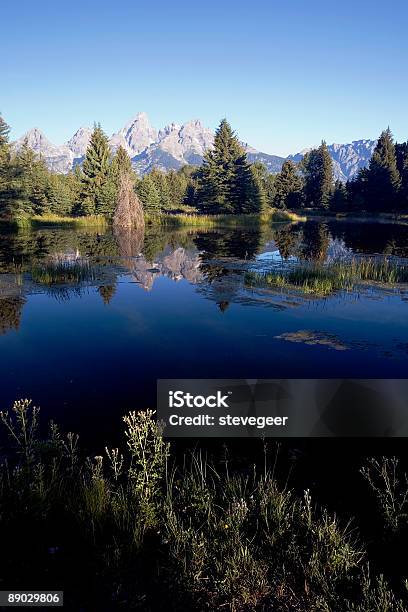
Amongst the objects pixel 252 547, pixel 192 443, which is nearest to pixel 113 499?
pixel 252 547

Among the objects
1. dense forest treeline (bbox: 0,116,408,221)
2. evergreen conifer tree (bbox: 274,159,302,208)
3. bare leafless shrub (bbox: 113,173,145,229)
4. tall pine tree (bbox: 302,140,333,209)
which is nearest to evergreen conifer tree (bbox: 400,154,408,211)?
dense forest treeline (bbox: 0,116,408,221)

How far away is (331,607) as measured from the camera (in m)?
3.53

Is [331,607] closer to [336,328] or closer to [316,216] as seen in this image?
[336,328]

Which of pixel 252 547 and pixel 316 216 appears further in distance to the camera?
pixel 316 216

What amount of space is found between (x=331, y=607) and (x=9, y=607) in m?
2.86

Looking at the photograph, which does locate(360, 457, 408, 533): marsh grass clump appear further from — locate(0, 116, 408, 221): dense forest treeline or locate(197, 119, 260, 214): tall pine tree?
locate(197, 119, 260, 214): tall pine tree

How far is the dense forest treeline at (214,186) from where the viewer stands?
54.2m

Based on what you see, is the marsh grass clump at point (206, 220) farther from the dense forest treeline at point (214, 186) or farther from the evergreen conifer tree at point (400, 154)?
the evergreen conifer tree at point (400, 154)

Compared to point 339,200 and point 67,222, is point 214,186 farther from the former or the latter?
point 339,200

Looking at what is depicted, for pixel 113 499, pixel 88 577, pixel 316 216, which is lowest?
pixel 88 577

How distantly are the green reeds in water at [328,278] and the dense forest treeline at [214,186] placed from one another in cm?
3912

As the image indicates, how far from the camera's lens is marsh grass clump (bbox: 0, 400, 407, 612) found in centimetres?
369

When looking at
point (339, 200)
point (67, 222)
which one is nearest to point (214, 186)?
point (67, 222)

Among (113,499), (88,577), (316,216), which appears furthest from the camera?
(316,216)
